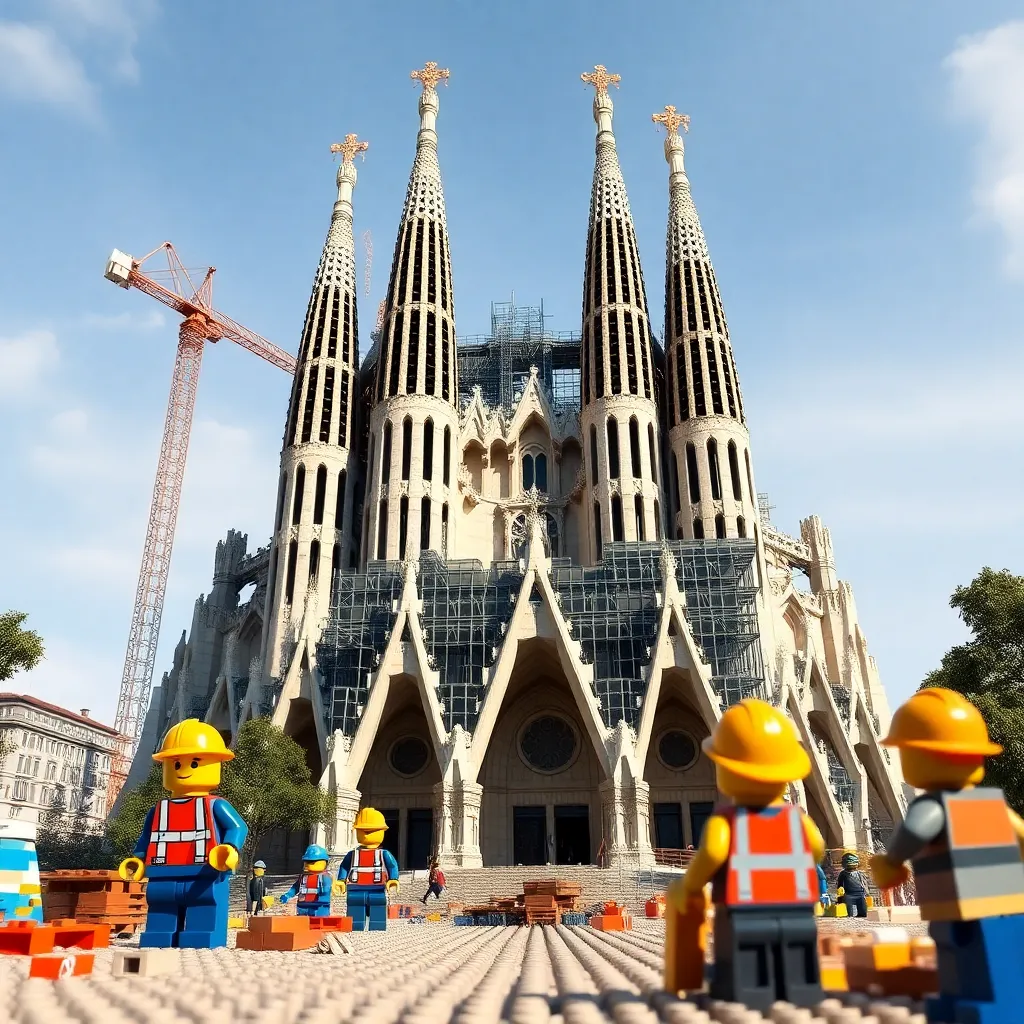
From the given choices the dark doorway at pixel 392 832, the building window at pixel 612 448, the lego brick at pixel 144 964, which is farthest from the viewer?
the building window at pixel 612 448

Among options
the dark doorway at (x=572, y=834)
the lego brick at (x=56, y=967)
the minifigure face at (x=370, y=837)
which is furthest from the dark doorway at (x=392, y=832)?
the lego brick at (x=56, y=967)

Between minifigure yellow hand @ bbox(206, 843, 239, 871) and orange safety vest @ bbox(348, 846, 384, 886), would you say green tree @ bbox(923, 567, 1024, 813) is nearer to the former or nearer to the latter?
orange safety vest @ bbox(348, 846, 384, 886)

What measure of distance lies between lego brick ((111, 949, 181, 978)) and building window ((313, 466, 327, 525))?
120 ft

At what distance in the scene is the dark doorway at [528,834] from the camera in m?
37.7

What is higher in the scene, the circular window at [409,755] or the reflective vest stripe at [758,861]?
the circular window at [409,755]

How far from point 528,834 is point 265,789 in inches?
571

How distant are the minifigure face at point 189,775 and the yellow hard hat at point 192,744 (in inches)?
2.5

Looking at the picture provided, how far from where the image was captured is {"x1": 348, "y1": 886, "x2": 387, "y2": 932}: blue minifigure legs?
14.5 m

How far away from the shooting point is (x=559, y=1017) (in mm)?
4383

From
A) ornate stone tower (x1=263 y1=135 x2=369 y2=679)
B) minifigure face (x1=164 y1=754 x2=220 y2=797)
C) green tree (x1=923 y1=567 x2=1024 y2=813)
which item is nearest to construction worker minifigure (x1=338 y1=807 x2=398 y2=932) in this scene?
minifigure face (x1=164 y1=754 x2=220 y2=797)

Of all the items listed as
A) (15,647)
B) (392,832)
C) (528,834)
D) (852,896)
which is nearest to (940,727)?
(852,896)

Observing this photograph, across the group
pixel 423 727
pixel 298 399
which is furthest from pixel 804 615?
pixel 298 399

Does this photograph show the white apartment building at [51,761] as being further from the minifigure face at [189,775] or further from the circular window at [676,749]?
the minifigure face at [189,775]

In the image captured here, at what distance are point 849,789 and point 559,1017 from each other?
118 feet
